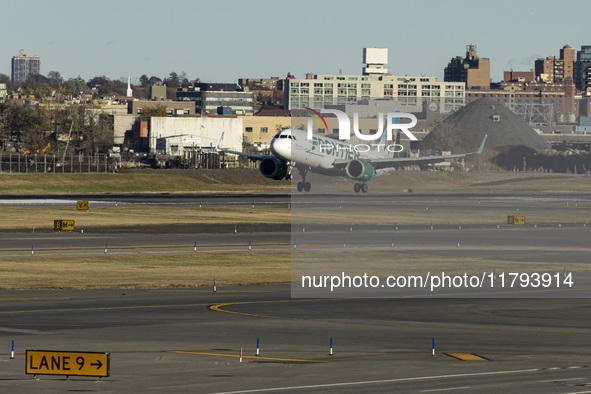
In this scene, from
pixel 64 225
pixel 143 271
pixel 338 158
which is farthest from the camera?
pixel 338 158

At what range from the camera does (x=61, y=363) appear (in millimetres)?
30500

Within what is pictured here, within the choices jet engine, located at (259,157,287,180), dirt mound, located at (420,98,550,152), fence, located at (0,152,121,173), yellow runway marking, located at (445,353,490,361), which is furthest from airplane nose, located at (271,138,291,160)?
yellow runway marking, located at (445,353,490,361)

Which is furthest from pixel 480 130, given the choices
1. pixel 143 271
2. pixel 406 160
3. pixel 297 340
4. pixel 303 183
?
pixel 297 340

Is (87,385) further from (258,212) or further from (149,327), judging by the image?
(258,212)

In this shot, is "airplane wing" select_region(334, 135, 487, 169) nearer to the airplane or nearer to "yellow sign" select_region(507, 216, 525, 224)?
the airplane

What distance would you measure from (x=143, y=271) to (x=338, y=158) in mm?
45555

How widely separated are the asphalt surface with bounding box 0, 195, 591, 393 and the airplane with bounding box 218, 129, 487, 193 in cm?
4584

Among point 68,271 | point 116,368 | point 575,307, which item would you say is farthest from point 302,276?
point 116,368

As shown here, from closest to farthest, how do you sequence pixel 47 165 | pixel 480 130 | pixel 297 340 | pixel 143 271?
1. pixel 297 340
2. pixel 143 271
3. pixel 480 130
4. pixel 47 165

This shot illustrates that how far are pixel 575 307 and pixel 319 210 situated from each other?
212 ft

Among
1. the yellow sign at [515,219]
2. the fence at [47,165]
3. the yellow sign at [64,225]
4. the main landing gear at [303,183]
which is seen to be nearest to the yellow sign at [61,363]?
the yellow sign at [64,225]

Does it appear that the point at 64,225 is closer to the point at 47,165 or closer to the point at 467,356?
the point at 467,356

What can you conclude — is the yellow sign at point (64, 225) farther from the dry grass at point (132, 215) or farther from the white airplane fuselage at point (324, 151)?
the white airplane fuselage at point (324, 151)

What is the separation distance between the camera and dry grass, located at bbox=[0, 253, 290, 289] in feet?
197
